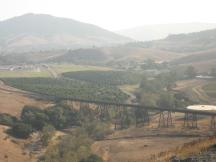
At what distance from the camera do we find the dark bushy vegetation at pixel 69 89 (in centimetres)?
12756

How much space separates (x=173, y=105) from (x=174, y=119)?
20293mm

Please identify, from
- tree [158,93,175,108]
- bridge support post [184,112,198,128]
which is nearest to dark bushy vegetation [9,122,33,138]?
bridge support post [184,112,198,128]

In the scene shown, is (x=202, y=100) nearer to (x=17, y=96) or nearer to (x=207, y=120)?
(x=207, y=120)

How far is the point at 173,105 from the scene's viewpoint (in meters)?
114

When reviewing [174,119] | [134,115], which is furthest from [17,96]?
[174,119]

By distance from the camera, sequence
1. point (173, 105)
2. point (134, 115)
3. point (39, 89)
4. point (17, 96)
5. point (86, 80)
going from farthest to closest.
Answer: point (86, 80), point (39, 89), point (17, 96), point (173, 105), point (134, 115)

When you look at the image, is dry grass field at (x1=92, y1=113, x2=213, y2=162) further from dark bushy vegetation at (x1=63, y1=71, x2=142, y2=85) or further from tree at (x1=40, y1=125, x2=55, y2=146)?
dark bushy vegetation at (x1=63, y1=71, x2=142, y2=85)

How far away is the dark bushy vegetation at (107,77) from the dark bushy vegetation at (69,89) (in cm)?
1685

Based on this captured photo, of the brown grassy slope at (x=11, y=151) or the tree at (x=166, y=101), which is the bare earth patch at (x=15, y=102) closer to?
the brown grassy slope at (x=11, y=151)

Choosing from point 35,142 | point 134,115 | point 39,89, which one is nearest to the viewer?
point 35,142

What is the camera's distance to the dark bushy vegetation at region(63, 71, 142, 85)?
170m

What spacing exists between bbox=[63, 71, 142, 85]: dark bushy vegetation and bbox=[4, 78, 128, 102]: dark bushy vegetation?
55.3ft

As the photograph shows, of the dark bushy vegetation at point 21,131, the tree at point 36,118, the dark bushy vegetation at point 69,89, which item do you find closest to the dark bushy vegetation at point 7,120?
the tree at point 36,118

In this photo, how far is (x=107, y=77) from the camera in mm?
178625
